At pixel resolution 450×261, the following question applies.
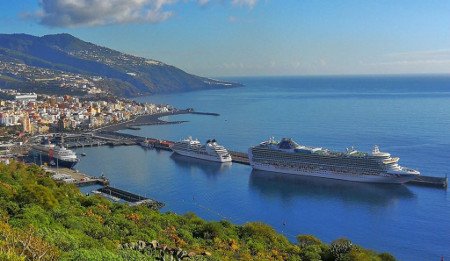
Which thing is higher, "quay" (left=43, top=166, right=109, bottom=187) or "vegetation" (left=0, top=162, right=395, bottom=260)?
"vegetation" (left=0, top=162, right=395, bottom=260)

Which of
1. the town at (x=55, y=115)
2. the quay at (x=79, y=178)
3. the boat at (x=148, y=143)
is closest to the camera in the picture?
the quay at (x=79, y=178)

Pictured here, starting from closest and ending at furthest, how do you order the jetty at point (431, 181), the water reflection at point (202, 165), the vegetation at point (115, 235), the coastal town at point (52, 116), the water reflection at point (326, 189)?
1. the vegetation at point (115, 235)
2. the water reflection at point (326, 189)
3. the jetty at point (431, 181)
4. the water reflection at point (202, 165)
5. the coastal town at point (52, 116)

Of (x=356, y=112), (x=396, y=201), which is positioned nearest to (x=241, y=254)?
(x=396, y=201)

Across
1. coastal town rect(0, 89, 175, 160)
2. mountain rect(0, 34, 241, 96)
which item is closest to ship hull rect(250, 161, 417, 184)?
coastal town rect(0, 89, 175, 160)

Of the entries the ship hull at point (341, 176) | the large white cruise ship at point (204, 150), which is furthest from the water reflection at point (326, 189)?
the large white cruise ship at point (204, 150)

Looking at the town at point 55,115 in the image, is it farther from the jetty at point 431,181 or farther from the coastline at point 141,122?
the jetty at point 431,181

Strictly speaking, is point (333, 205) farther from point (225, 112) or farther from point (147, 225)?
point (225, 112)

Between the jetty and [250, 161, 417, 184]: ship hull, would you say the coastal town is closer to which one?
[250, 161, 417, 184]: ship hull
